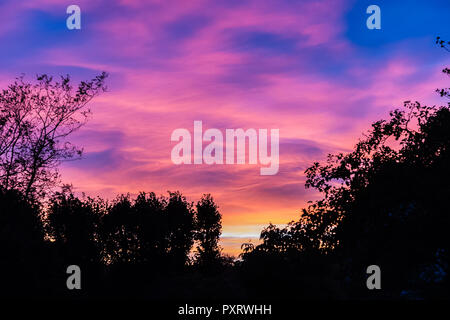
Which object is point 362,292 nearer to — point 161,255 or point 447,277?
point 447,277

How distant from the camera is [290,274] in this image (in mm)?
27094

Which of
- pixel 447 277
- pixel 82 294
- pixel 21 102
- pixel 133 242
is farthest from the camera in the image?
pixel 133 242

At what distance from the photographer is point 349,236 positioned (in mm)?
28203

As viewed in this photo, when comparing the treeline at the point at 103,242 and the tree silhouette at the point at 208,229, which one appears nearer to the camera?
the treeline at the point at 103,242

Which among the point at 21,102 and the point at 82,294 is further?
the point at 82,294

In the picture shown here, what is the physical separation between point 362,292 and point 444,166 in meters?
8.77

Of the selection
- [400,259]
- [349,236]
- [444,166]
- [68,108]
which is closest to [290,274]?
[349,236]

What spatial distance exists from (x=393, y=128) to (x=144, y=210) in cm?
4505

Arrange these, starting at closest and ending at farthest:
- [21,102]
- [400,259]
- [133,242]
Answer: [400,259] → [21,102] → [133,242]

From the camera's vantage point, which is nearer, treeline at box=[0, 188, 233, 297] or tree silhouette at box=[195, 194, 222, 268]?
treeline at box=[0, 188, 233, 297]

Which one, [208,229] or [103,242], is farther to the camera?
[208,229]

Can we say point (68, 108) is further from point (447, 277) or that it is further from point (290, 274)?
point (447, 277)
